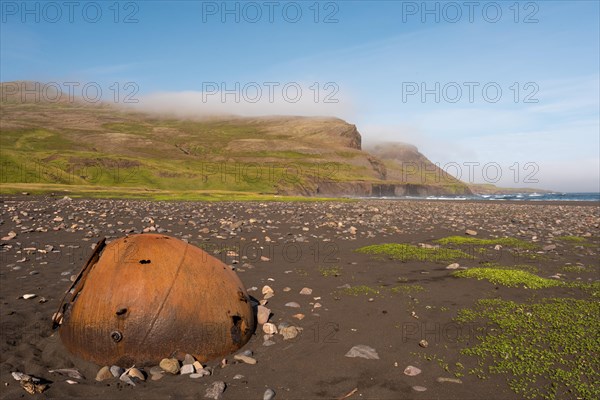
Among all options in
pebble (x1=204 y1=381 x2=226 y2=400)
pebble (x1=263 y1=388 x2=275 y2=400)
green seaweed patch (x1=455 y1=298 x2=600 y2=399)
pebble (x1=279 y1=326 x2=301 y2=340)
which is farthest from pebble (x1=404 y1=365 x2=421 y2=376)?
pebble (x1=204 y1=381 x2=226 y2=400)

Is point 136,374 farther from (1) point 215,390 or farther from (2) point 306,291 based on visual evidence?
(2) point 306,291

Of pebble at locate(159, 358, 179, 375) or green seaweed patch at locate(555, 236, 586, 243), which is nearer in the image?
pebble at locate(159, 358, 179, 375)

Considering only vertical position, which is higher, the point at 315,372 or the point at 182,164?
the point at 182,164

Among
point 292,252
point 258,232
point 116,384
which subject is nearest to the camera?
point 116,384

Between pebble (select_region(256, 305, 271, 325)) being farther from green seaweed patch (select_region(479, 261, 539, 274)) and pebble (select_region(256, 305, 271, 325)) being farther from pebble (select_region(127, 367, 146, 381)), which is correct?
green seaweed patch (select_region(479, 261, 539, 274))

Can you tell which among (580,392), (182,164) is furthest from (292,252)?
(182,164)

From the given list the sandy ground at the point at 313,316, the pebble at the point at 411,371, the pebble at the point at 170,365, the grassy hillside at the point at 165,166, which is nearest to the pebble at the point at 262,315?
the sandy ground at the point at 313,316

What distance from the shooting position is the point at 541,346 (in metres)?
6.06

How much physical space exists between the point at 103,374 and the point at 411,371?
175 inches

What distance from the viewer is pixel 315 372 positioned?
5.52 m

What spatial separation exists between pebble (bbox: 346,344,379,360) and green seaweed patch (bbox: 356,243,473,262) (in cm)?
699

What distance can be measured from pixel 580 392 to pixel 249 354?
4.57 meters

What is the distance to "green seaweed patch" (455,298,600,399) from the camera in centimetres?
499

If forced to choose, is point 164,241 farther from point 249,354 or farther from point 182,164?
point 182,164
